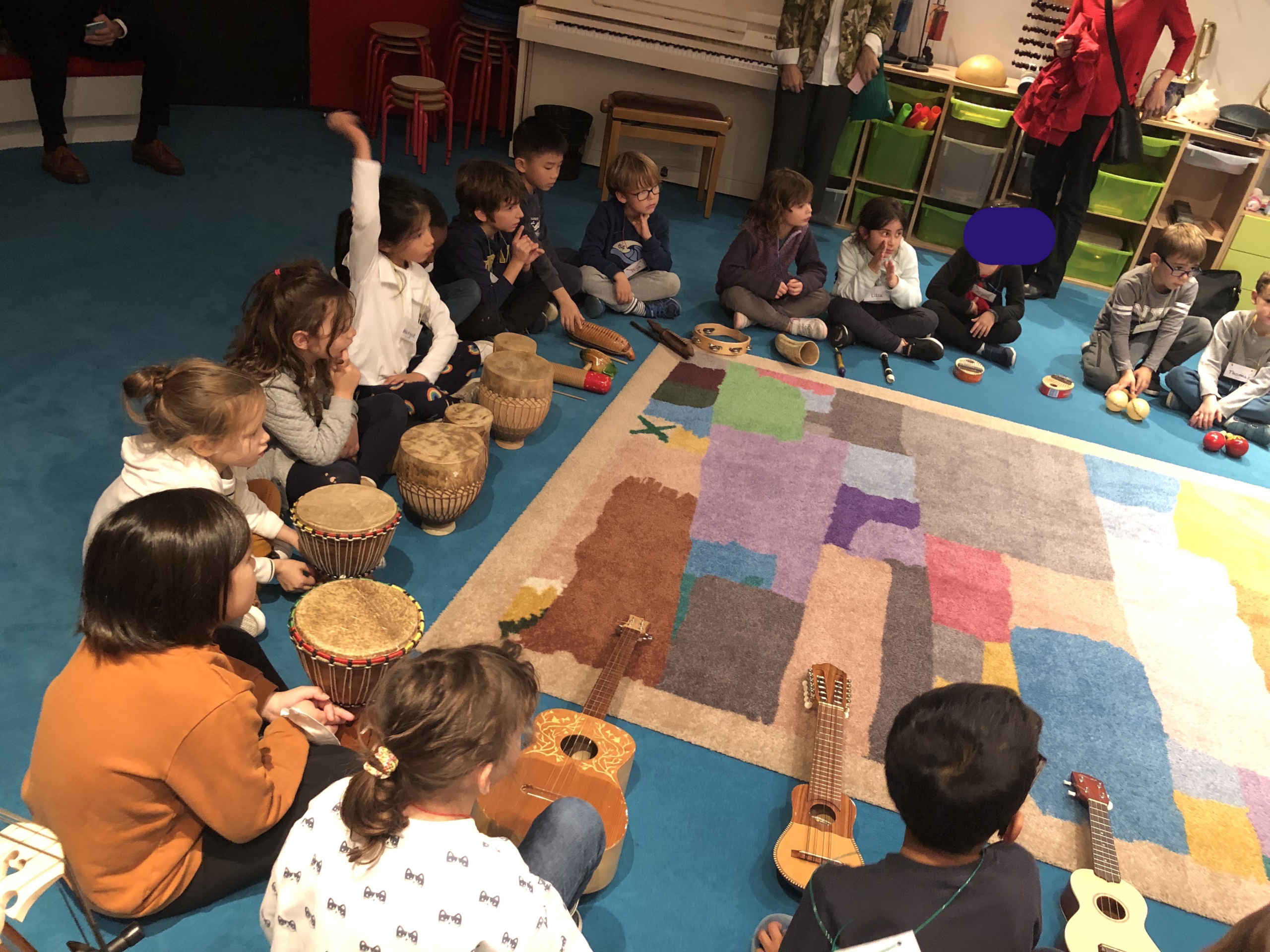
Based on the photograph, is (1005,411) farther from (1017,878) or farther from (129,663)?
(129,663)

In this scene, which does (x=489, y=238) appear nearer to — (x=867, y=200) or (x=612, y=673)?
(x=612, y=673)

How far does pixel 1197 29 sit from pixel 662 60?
304cm

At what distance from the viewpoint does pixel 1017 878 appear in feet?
4.44

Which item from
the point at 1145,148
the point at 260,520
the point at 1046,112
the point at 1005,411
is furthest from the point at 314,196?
the point at 1145,148

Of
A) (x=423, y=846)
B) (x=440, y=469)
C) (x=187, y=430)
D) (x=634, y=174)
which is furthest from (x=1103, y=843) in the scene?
(x=634, y=174)

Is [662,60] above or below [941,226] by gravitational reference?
above

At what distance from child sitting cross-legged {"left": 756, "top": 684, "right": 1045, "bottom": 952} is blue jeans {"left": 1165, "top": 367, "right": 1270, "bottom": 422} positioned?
3.44 metres

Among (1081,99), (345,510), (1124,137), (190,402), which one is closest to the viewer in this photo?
(190,402)

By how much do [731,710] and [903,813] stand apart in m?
0.96

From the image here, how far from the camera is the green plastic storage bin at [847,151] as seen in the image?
18.8 ft

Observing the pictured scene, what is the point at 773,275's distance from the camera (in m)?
4.36

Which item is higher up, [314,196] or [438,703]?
[438,703]

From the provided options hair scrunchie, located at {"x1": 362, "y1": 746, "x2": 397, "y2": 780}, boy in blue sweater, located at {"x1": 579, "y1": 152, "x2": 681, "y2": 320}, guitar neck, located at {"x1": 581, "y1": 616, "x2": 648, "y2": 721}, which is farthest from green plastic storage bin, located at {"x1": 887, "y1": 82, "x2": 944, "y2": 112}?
hair scrunchie, located at {"x1": 362, "y1": 746, "x2": 397, "y2": 780}

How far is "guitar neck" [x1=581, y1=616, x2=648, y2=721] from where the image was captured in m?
2.12
